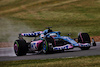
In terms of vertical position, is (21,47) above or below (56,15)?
below

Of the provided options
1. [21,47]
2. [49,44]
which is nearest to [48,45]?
[49,44]

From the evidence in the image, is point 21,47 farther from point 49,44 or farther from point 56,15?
point 56,15

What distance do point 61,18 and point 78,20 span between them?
115 inches

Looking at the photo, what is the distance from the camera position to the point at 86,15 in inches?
1725

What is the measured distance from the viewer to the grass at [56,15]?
36.6 metres

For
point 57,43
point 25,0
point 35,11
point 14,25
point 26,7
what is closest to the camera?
point 57,43

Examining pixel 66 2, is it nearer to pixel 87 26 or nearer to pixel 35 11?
pixel 35 11

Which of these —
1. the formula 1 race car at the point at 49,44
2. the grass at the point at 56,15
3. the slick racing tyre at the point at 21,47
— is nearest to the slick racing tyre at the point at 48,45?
the formula 1 race car at the point at 49,44

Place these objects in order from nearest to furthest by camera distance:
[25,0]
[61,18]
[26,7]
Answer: [61,18] → [26,7] → [25,0]

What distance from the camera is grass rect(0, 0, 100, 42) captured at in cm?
3659

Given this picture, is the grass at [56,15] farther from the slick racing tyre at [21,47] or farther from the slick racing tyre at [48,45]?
the slick racing tyre at [48,45]

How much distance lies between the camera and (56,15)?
1764 inches

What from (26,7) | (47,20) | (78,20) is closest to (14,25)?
(47,20)

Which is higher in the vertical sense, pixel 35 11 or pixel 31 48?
pixel 35 11
